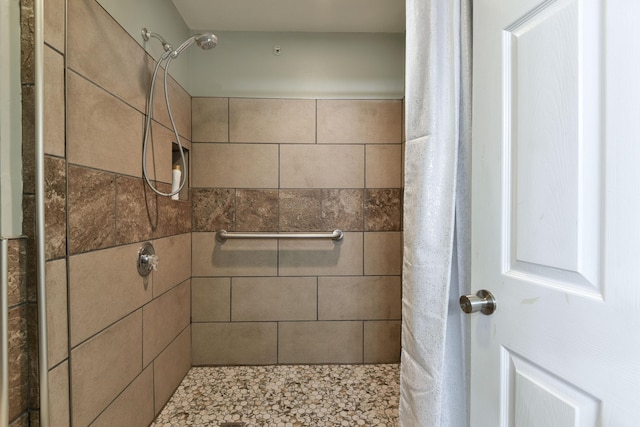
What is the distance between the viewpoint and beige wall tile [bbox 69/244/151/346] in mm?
820

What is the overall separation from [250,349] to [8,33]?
1622 mm

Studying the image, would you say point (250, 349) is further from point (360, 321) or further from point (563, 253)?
point (563, 253)

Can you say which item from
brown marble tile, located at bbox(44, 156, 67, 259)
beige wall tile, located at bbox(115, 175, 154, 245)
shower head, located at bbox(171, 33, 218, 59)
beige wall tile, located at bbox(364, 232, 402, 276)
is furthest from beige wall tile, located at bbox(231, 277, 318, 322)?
shower head, located at bbox(171, 33, 218, 59)

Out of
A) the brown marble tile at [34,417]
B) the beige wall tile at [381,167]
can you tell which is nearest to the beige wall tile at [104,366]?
the brown marble tile at [34,417]

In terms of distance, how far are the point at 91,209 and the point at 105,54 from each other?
1.72ft

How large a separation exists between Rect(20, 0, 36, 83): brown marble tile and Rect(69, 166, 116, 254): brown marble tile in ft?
0.81

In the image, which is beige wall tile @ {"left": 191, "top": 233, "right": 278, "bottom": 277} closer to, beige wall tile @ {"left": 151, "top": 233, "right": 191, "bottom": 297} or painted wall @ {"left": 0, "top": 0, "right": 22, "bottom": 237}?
beige wall tile @ {"left": 151, "top": 233, "right": 191, "bottom": 297}

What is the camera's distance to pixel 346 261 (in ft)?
5.50

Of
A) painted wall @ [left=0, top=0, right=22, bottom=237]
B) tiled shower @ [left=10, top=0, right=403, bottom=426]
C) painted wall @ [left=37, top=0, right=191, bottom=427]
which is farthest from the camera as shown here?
tiled shower @ [left=10, top=0, right=403, bottom=426]

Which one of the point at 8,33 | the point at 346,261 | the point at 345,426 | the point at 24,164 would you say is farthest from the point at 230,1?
the point at 345,426

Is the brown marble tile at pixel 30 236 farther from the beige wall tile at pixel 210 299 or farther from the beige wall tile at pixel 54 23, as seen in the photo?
the beige wall tile at pixel 210 299

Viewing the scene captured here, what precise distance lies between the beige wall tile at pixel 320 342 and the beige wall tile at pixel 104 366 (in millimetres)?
772

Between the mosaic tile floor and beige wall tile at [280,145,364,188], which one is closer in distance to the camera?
the mosaic tile floor

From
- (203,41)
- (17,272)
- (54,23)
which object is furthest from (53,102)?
(203,41)
